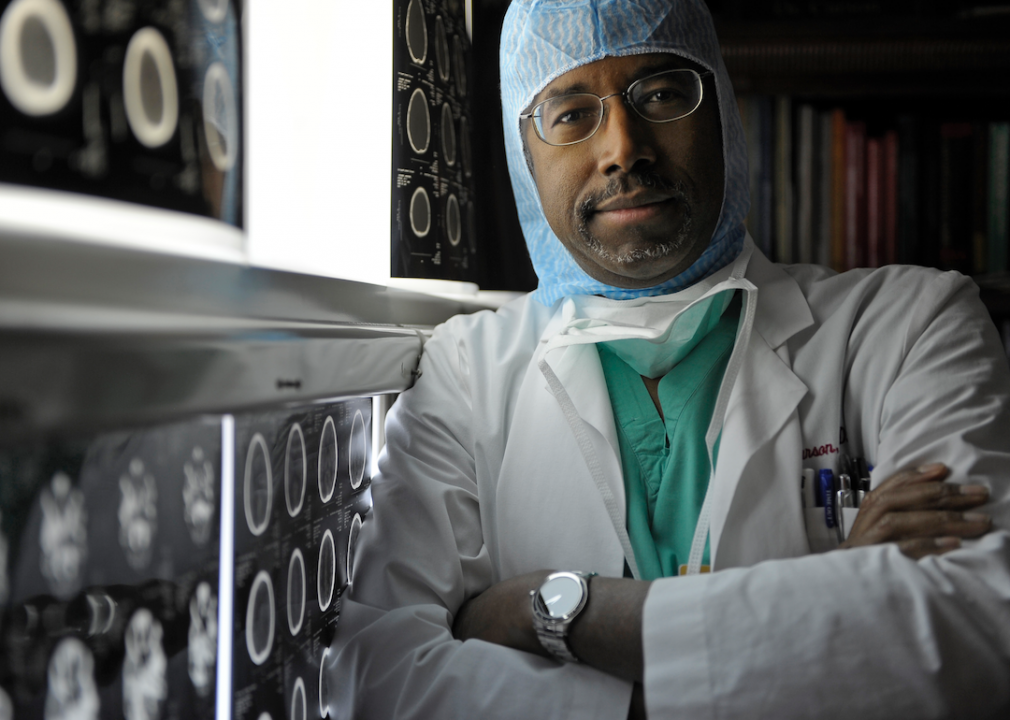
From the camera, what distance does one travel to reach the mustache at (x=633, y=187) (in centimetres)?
119

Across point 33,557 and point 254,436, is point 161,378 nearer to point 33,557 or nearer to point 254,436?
point 33,557

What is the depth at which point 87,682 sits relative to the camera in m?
0.56

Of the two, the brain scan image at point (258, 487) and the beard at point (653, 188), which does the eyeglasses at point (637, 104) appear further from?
the brain scan image at point (258, 487)

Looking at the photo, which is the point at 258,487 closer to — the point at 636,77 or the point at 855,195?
the point at 636,77

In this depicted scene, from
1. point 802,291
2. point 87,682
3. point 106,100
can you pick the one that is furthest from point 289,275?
point 802,291

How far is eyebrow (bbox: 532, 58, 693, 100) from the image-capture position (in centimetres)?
122

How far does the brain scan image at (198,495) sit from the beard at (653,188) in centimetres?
73

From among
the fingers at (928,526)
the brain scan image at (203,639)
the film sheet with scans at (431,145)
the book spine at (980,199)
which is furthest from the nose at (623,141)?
the book spine at (980,199)

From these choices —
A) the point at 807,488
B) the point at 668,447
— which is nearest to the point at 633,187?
the point at 668,447

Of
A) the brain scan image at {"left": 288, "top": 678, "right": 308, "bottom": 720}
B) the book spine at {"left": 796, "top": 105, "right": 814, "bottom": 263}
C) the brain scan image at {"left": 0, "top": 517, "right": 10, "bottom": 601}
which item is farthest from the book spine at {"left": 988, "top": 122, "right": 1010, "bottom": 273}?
the brain scan image at {"left": 0, "top": 517, "right": 10, "bottom": 601}

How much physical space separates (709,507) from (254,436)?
0.63m

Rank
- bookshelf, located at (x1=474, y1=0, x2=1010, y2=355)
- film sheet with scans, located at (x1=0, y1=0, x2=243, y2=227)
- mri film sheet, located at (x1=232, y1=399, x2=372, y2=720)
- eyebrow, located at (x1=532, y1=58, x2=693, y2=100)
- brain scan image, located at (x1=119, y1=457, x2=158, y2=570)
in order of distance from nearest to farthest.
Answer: film sheet with scans, located at (x1=0, y1=0, x2=243, y2=227)
brain scan image, located at (x1=119, y1=457, x2=158, y2=570)
mri film sheet, located at (x1=232, y1=399, x2=372, y2=720)
eyebrow, located at (x1=532, y1=58, x2=693, y2=100)
bookshelf, located at (x1=474, y1=0, x2=1010, y2=355)

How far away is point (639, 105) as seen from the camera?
48.1 inches

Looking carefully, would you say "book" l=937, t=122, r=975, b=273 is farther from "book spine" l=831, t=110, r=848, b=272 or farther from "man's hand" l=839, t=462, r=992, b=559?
"man's hand" l=839, t=462, r=992, b=559
